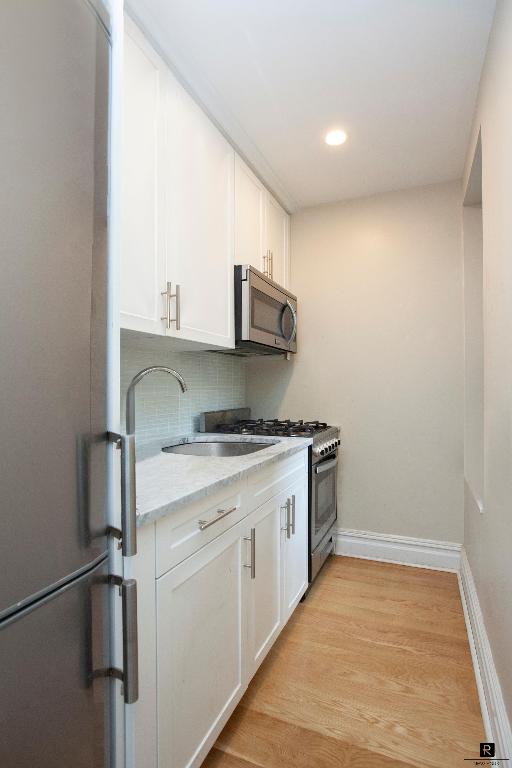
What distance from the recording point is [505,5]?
1309mm

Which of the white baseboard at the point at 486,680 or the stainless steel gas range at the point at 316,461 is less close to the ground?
the stainless steel gas range at the point at 316,461

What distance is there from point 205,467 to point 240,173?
1670 mm

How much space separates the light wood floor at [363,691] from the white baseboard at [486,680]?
5 centimetres

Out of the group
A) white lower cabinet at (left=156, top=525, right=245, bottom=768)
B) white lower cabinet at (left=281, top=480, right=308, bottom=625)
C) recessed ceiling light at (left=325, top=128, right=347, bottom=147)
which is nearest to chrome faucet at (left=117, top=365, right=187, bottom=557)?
white lower cabinet at (left=156, top=525, right=245, bottom=768)

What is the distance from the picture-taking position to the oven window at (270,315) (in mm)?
2264

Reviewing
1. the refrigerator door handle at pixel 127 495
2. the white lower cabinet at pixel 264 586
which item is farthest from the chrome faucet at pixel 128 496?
the white lower cabinet at pixel 264 586

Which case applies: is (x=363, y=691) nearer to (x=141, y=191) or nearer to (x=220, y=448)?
(x=220, y=448)

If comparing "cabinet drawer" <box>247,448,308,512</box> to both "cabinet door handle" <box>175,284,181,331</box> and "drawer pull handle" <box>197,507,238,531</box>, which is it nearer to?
"drawer pull handle" <box>197,507,238,531</box>

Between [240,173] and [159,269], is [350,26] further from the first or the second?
[159,269]

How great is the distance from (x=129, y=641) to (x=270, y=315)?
1935 mm

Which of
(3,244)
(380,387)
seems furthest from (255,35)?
(380,387)

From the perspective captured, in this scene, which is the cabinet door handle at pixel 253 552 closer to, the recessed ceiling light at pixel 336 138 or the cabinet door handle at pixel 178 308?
the cabinet door handle at pixel 178 308

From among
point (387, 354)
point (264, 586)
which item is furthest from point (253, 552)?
point (387, 354)

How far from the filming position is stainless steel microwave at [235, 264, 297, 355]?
2180 mm
